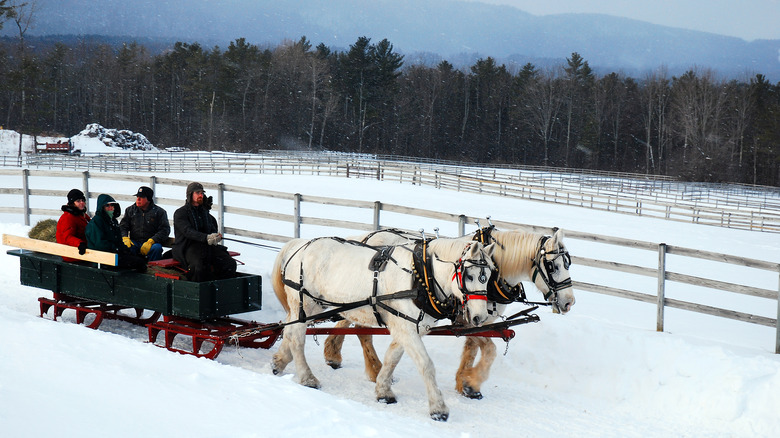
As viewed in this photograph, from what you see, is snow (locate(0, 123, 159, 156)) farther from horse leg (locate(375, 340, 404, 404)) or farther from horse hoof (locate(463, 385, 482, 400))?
horse hoof (locate(463, 385, 482, 400))

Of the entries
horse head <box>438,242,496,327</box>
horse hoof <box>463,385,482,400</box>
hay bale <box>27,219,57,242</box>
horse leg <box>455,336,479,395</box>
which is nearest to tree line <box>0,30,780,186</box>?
hay bale <box>27,219,57,242</box>

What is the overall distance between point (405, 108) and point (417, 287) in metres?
65.7

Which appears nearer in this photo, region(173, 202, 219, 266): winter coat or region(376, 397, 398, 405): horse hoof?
region(376, 397, 398, 405): horse hoof

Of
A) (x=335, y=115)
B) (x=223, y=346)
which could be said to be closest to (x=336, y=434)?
(x=223, y=346)

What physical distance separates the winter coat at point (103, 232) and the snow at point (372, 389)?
42.5 inches

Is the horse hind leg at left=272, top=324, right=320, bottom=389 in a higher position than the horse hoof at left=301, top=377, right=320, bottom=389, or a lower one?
higher

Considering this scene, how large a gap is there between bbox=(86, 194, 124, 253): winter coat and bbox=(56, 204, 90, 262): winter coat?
0.36 meters

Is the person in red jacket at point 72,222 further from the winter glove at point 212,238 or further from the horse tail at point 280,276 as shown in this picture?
the horse tail at point 280,276

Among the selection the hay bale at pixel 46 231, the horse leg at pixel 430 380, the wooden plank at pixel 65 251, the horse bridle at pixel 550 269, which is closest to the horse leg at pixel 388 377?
the horse leg at pixel 430 380

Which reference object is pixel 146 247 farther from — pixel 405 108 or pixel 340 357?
pixel 405 108

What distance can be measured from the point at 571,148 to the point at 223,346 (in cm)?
6657

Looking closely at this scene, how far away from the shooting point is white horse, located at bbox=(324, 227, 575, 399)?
6.48 metres

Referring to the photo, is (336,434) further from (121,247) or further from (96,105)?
(96,105)

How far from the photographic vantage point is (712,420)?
637 cm
